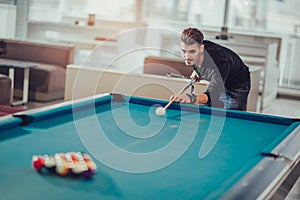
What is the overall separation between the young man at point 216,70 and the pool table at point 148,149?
0.48 meters

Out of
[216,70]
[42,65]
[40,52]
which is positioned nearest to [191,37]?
[216,70]

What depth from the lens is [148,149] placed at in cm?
262

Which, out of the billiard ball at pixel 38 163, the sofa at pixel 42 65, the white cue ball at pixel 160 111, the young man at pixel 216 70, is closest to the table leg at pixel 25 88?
the sofa at pixel 42 65

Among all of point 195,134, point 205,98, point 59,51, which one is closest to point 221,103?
point 205,98

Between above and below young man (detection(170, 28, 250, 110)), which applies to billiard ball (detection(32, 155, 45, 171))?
below

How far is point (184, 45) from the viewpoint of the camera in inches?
154

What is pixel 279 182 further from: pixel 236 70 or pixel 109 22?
pixel 109 22

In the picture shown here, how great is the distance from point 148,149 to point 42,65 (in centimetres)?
452

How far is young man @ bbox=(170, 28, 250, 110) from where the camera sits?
3.92m

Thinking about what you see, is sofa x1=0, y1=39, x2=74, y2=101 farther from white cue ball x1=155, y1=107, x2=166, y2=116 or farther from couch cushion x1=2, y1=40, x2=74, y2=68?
white cue ball x1=155, y1=107, x2=166, y2=116

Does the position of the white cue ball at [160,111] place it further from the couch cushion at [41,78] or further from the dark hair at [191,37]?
the couch cushion at [41,78]

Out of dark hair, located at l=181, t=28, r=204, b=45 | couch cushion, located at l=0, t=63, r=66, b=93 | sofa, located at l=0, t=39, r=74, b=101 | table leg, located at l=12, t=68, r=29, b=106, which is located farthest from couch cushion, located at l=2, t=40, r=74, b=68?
dark hair, located at l=181, t=28, r=204, b=45

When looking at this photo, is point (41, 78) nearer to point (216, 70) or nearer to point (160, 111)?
point (216, 70)

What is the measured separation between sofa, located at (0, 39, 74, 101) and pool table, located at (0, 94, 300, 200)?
3.15 meters
